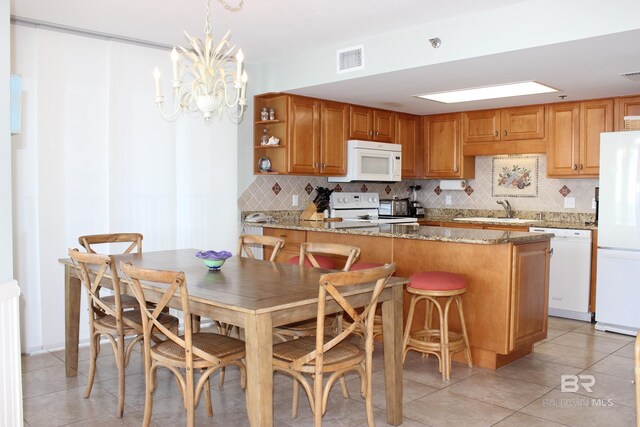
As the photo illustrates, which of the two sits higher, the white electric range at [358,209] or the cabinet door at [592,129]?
the cabinet door at [592,129]

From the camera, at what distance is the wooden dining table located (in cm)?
221

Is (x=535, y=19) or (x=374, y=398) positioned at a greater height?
(x=535, y=19)

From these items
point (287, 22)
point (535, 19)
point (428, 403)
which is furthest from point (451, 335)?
point (287, 22)

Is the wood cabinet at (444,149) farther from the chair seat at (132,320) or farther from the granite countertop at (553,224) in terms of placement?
the chair seat at (132,320)

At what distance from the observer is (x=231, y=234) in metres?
5.27

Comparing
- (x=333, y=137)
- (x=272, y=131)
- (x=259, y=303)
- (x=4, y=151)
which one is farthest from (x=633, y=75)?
(x=4, y=151)

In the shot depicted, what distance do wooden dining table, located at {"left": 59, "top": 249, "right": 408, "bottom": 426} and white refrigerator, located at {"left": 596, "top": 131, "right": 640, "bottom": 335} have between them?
2.86 m

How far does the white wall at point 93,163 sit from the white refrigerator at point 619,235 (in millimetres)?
3408

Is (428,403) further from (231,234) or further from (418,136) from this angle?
(418,136)

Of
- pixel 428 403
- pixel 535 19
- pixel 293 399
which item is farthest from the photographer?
pixel 535 19

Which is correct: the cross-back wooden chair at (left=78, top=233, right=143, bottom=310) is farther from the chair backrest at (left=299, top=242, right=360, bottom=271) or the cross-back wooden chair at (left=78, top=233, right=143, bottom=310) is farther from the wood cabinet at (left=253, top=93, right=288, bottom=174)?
the wood cabinet at (left=253, top=93, right=288, bottom=174)

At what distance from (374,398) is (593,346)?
2.17 metres

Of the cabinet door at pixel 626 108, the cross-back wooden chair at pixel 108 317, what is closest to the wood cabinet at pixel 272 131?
the cross-back wooden chair at pixel 108 317

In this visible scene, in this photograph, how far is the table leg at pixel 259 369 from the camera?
7.20 ft
